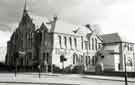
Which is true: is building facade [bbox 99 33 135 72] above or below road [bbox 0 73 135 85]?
above

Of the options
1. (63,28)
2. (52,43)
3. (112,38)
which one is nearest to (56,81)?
(52,43)

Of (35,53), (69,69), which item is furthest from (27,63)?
(69,69)

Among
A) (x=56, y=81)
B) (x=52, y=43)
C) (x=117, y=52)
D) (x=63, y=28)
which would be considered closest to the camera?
(x=56, y=81)

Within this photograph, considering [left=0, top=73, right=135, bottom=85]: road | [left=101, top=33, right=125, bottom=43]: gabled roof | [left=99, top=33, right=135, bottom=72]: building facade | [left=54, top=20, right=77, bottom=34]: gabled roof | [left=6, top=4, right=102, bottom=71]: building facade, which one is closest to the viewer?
[left=0, top=73, right=135, bottom=85]: road

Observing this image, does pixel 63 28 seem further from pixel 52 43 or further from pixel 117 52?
pixel 117 52

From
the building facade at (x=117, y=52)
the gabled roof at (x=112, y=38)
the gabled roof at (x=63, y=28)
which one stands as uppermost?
the gabled roof at (x=63, y=28)

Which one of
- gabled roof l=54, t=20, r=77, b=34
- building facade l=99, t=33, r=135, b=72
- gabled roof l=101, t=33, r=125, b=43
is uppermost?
gabled roof l=54, t=20, r=77, b=34

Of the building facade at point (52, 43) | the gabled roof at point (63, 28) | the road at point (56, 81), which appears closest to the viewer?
the road at point (56, 81)

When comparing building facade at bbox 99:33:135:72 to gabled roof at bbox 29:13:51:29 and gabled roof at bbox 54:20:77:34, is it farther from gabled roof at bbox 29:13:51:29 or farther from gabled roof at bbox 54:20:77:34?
gabled roof at bbox 29:13:51:29

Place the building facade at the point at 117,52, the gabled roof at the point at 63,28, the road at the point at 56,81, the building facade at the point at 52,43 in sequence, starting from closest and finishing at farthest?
the road at the point at 56,81 < the building facade at the point at 117,52 < the building facade at the point at 52,43 < the gabled roof at the point at 63,28

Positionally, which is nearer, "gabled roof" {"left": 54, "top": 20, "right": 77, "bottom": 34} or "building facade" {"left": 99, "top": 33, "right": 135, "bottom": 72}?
"building facade" {"left": 99, "top": 33, "right": 135, "bottom": 72}

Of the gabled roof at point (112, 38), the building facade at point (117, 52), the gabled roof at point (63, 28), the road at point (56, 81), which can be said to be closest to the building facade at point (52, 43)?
the gabled roof at point (63, 28)

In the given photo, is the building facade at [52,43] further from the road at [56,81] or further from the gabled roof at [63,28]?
the road at [56,81]

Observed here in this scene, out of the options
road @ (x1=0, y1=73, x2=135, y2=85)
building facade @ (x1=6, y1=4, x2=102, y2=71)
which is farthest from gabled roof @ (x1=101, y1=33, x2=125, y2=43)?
road @ (x1=0, y1=73, x2=135, y2=85)
